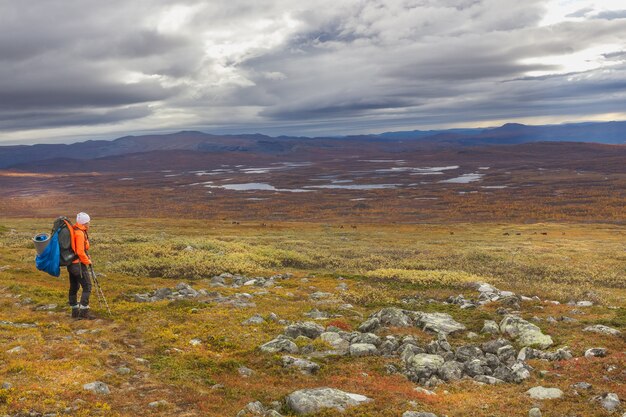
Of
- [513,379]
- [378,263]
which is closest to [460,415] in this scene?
[513,379]

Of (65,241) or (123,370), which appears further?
(65,241)

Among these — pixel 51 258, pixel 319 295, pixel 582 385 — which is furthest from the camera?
pixel 319 295

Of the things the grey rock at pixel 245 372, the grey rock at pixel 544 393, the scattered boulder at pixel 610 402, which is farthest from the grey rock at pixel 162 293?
the scattered boulder at pixel 610 402

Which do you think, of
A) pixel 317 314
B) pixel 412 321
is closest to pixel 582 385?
pixel 412 321

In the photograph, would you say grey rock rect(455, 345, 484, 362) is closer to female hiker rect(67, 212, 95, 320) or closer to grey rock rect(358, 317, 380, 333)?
grey rock rect(358, 317, 380, 333)

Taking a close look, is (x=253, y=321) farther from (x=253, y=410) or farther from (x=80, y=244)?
(x=253, y=410)

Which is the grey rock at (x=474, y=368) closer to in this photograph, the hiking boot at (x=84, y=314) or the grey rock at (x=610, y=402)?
the grey rock at (x=610, y=402)
